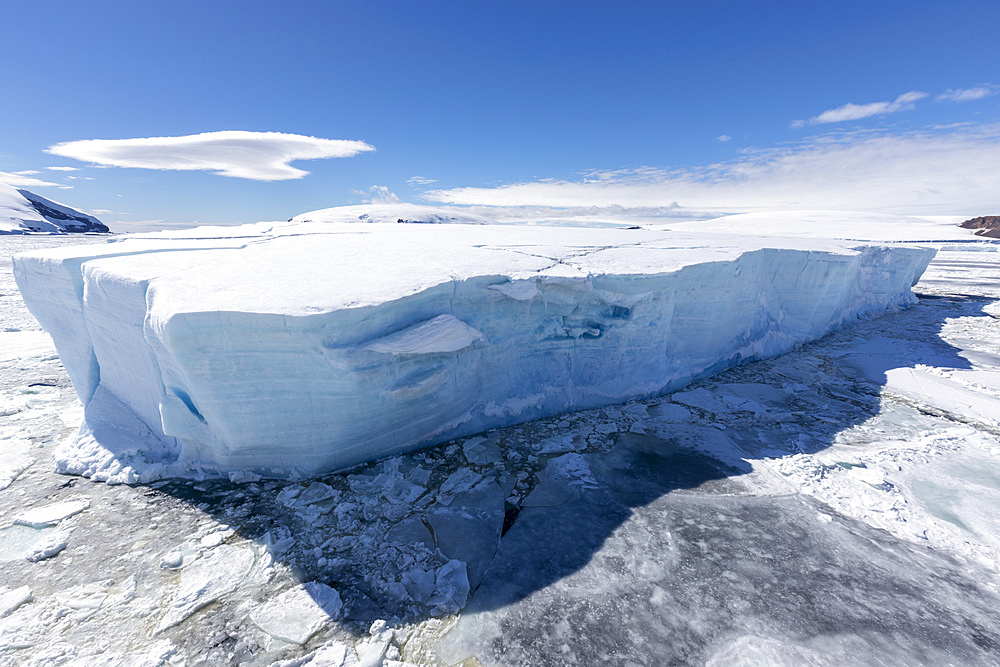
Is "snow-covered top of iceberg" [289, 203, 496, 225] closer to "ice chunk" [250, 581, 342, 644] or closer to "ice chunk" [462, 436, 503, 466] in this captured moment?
"ice chunk" [462, 436, 503, 466]

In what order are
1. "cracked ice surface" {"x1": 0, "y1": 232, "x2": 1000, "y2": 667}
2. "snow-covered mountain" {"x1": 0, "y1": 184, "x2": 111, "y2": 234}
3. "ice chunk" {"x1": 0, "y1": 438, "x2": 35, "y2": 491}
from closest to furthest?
"cracked ice surface" {"x1": 0, "y1": 232, "x2": 1000, "y2": 667} < "ice chunk" {"x1": 0, "y1": 438, "x2": 35, "y2": 491} < "snow-covered mountain" {"x1": 0, "y1": 184, "x2": 111, "y2": 234}

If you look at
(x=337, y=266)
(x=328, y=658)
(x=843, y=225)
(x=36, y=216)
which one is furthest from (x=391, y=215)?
(x=36, y=216)

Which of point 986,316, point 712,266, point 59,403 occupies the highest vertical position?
point 712,266

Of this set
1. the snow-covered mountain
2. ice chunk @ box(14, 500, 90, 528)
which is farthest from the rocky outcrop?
the snow-covered mountain

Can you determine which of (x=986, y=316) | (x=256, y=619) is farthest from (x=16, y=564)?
(x=986, y=316)

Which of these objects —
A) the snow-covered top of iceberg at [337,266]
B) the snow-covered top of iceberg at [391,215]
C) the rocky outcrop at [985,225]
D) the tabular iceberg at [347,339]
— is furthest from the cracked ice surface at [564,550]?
the rocky outcrop at [985,225]

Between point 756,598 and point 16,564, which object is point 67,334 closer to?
point 16,564
